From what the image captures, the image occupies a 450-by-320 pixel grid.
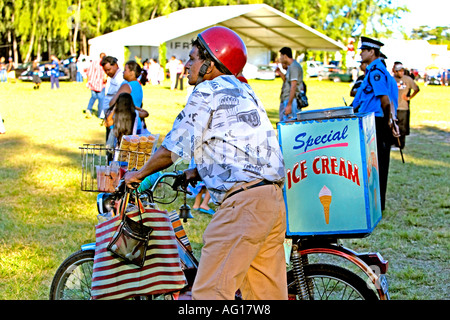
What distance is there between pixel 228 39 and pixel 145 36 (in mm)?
40770

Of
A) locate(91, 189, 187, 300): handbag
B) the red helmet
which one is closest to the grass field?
locate(91, 189, 187, 300): handbag

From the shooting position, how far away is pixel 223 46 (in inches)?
131

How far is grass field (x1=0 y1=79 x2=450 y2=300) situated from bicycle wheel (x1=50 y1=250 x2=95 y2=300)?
120 cm

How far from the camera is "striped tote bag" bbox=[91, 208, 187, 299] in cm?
362

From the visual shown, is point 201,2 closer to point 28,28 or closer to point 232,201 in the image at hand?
point 28,28

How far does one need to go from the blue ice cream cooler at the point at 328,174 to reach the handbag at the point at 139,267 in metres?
0.72

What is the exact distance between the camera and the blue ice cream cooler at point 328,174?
3787 millimetres

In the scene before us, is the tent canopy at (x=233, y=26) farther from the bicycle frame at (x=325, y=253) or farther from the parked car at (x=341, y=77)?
the bicycle frame at (x=325, y=253)

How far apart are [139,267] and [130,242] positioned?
155mm

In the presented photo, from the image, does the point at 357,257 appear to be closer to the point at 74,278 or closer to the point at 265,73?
the point at 74,278

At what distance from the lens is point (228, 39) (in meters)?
3.33

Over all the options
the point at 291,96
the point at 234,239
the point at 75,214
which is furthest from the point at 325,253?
the point at 291,96

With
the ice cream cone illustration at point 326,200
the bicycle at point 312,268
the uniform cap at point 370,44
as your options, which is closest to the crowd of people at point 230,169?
the bicycle at point 312,268

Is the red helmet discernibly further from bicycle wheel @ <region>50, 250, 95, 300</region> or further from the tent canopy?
the tent canopy
